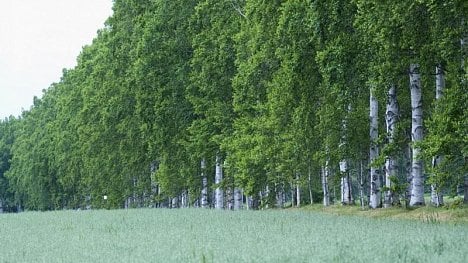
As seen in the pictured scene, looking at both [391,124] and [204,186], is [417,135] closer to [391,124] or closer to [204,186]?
[391,124]

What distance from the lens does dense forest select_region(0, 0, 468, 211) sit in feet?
72.3

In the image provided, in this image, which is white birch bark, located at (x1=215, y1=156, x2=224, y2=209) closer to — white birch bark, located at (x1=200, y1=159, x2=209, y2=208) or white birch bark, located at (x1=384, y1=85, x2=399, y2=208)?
white birch bark, located at (x1=200, y1=159, x2=209, y2=208)

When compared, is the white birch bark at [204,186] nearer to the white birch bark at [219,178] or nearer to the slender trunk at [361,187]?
the white birch bark at [219,178]

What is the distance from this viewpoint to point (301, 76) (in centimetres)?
2878

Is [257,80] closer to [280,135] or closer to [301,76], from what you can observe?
[280,135]

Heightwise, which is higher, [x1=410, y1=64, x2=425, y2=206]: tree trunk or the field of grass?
[x1=410, y1=64, x2=425, y2=206]: tree trunk

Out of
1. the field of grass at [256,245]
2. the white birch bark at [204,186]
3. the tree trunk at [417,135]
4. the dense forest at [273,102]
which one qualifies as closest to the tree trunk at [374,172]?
the dense forest at [273,102]

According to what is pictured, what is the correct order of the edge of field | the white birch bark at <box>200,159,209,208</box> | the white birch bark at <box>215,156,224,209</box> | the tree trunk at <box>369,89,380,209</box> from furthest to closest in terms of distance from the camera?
the white birch bark at <box>200,159,209,208</box> < the white birch bark at <box>215,156,224,209</box> < the tree trunk at <box>369,89,380,209</box> < the edge of field

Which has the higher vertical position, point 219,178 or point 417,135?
point 417,135

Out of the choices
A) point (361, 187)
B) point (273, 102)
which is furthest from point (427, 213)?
point (273, 102)

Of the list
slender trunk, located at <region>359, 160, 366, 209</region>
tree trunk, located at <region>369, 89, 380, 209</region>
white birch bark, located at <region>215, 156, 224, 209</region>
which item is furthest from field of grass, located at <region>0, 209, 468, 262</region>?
white birch bark, located at <region>215, 156, 224, 209</region>

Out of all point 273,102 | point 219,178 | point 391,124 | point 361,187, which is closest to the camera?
point 391,124

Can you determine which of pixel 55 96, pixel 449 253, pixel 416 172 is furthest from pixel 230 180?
pixel 55 96

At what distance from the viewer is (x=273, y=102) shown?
34.5m
